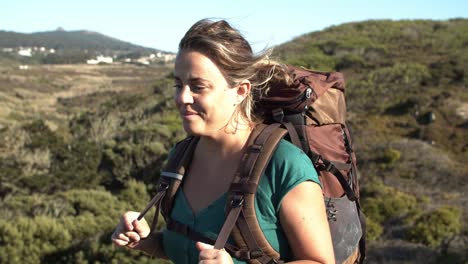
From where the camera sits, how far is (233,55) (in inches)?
62.4

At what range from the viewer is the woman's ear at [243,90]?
162 centimetres

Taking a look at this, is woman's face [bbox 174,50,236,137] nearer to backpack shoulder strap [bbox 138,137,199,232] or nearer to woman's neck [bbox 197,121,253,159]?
woman's neck [bbox 197,121,253,159]

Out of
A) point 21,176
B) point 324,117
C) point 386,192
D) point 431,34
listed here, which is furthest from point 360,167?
point 431,34

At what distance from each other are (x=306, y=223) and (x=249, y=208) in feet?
0.51

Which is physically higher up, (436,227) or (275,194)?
(275,194)

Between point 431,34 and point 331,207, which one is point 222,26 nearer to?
point 331,207

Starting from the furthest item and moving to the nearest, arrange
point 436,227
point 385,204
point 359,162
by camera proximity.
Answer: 1. point 359,162
2. point 385,204
3. point 436,227

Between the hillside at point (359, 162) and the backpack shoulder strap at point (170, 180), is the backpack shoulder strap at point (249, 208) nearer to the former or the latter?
the backpack shoulder strap at point (170, 180)

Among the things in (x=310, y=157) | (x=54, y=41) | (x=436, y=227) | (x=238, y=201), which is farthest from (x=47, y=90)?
(x=54, y=41)

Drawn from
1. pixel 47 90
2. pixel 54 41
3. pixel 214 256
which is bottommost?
A: pixel 54 41

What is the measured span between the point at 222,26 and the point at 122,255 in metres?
6.10

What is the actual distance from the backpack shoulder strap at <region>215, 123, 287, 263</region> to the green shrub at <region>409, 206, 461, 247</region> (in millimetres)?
8570

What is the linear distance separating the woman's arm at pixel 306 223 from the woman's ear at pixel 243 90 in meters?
0.35

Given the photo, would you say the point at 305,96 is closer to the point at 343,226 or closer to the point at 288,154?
the point at 288,154
